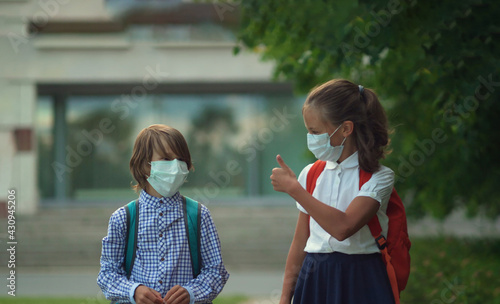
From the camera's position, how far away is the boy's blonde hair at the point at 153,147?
9.07ft

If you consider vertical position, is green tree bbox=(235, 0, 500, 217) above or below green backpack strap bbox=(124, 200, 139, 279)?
above

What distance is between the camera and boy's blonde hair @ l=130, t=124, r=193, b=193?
2.76 meters

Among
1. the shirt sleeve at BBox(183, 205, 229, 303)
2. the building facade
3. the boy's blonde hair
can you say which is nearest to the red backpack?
the shirt sleeve at BBox(183, 205, 229, 303)

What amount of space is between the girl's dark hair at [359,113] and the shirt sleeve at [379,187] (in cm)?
4

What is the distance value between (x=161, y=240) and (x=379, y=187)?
0.87 m

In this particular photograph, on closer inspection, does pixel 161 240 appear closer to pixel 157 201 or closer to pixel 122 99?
pixel 157 201

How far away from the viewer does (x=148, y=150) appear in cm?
278

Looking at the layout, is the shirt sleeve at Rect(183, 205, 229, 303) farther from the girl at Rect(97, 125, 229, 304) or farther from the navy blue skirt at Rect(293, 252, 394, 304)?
the navy blue skirt at Rect(293, 252, 394, 304)

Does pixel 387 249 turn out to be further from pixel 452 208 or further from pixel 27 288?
pixel 27 288

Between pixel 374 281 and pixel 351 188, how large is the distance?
0.37m

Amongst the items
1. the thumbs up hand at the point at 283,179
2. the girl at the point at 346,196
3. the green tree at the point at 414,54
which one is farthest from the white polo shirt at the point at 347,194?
the green tree at the point at 414,54

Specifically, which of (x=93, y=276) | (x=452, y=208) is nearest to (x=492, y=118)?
(x=452, y=208)

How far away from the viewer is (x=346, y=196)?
2.77 meters

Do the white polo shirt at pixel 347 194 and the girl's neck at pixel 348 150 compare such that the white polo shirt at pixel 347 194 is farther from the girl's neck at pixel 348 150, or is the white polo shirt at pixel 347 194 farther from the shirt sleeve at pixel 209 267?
the shirt sleeve at pixel 209 267
